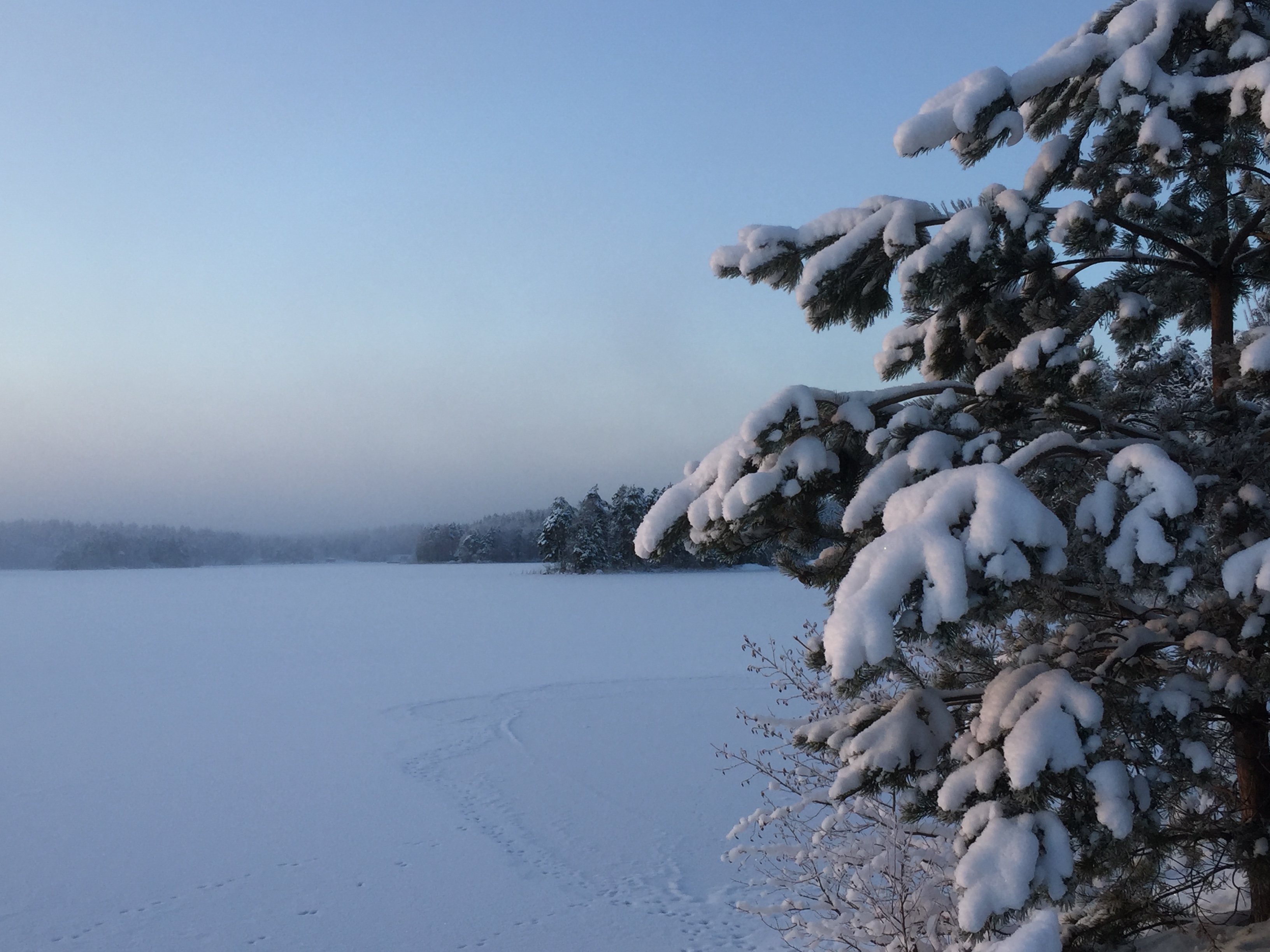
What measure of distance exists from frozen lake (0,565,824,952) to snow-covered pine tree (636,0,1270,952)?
151 inches

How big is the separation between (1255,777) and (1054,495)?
1259mm

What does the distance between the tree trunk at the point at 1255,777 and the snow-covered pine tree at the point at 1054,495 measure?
10 millimetres

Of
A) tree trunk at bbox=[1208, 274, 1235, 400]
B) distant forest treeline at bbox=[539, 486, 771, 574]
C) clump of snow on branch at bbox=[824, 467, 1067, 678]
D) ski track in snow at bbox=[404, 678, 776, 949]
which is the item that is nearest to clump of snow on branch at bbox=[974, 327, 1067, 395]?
clump of snow on branch at bbox=[824, 467, 1067, 678]

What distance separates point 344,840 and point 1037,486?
276 inches

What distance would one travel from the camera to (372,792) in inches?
375

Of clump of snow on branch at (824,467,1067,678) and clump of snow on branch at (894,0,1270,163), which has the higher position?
clump of snow on branch at (894,0,1270,163)

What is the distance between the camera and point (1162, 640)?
3.18 metres

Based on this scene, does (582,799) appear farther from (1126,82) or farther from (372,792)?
(1126,82)

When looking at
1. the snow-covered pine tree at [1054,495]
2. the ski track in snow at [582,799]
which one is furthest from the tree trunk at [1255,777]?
the ski track in snow at [582,799]

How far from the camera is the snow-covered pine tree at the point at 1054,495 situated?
2348mm

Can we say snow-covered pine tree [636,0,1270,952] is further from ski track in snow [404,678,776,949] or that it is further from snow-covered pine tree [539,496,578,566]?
snow-covered pine tree [539,496,578,566]

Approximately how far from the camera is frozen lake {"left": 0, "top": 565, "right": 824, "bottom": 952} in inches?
255

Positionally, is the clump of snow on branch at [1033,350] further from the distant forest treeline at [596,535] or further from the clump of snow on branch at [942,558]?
the distant forest treeline at [596,535]

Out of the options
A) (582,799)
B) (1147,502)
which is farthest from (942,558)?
(582,799)
